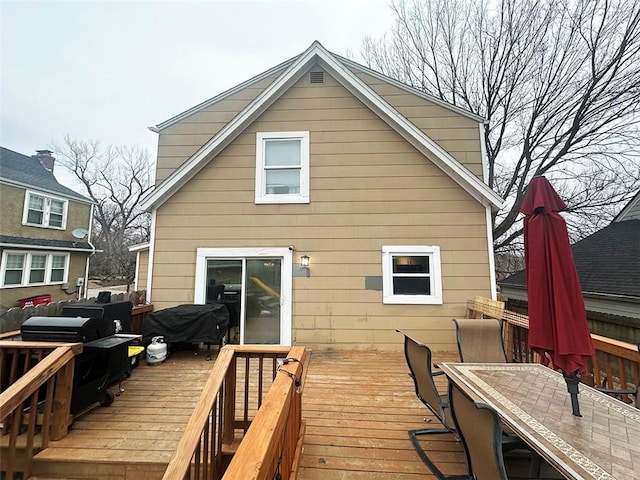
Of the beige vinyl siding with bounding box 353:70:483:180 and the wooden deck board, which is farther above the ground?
the beige vinyl siding with bounding box 353:70:483:180

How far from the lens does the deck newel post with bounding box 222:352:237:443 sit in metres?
2.46

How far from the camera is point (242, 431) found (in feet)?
9.07

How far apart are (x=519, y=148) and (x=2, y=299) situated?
21319 mm

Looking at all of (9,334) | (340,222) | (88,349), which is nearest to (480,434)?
(88,349)

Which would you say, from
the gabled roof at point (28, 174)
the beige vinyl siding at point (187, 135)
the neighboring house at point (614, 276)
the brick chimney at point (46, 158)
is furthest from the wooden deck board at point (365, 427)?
the brick chimney at point (46, 158)

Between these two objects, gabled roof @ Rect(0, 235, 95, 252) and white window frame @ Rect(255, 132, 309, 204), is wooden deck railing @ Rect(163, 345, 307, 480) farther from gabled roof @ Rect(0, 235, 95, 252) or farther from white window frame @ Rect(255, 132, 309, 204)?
gabled roof @ Rect(0, 235, 95, 252)

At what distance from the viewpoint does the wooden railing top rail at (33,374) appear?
222 cm

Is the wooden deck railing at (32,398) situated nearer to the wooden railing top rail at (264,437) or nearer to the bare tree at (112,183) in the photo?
the wooden railing top rail at (264,437)

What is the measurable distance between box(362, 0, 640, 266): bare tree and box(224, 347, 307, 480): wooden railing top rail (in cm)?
1217

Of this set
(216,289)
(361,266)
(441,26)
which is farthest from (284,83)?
(441,26)

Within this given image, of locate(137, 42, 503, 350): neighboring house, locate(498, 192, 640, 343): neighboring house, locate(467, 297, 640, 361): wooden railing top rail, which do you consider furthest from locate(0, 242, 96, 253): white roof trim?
locate(498, 192, 640, 343): neighboring house

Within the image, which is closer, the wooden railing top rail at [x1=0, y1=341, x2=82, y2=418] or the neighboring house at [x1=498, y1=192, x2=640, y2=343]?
the wooden railing top rail at [x1=0, y1=341, x2=82, y2=418]

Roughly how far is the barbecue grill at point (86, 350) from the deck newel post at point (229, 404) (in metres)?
1.66

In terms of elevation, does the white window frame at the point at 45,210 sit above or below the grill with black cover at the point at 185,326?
above
